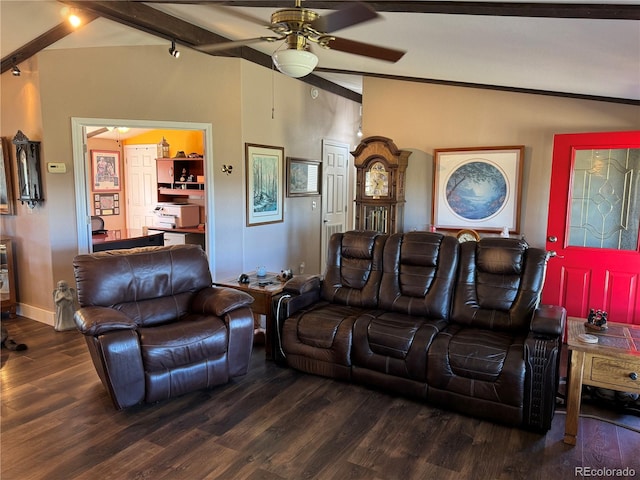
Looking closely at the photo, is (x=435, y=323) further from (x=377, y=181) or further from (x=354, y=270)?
(x=377, y=181)

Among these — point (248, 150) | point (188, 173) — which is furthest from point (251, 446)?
point (188, 173)

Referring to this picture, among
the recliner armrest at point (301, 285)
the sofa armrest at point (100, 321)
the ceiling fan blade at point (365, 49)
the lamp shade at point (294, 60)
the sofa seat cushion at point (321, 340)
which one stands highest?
the ceiling fan blade at point (365, 49)

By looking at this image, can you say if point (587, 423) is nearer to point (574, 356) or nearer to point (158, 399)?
point (574, 356)

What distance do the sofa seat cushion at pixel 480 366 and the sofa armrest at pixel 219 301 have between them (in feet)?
4.67

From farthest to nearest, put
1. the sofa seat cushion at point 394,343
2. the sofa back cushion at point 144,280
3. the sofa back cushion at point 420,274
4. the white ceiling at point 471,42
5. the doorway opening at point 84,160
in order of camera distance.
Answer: the doorway opening at point 84,160 < the sofa back cushion at point 420,274 < the sofa back cushion at point 144,280 < the sofa seat cushion at point 394,343 < the white ceiling at point 471,42

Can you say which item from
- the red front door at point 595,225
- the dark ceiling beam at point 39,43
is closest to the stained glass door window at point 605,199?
the red front door at point 595,225

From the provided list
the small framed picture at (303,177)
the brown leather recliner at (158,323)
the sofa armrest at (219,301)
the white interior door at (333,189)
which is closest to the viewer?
the brown leather recliner at (158,323)

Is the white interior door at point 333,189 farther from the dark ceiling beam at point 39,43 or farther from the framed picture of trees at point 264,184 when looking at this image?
the dark ceiling beam at point 39,43

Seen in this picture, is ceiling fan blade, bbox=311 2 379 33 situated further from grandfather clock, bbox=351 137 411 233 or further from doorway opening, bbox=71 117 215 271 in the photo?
doorway opening, bbox=71 117 215 271

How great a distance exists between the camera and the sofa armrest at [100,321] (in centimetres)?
279

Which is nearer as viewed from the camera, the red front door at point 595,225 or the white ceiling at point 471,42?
the white ceiling at point 471,42

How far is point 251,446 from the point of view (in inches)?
101

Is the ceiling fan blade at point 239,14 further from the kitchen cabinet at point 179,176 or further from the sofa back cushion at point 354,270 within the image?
the kitchen cabinet at point 179,176

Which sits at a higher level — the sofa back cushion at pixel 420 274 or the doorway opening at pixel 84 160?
the doorway opening at pixel 84 160
